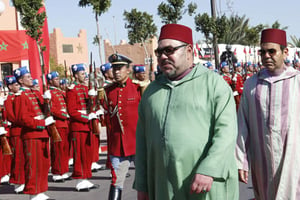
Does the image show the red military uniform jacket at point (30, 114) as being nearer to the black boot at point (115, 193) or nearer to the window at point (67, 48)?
the black boot at point (115, 193)

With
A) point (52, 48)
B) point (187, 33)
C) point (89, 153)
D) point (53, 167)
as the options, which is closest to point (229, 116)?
point (187, 33)

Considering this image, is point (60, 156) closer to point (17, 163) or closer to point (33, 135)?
point (17, 163)

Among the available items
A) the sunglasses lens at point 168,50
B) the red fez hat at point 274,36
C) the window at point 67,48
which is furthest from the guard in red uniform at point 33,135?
the window at point 67,48

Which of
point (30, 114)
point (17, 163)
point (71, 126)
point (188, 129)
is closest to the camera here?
point (188, 129)

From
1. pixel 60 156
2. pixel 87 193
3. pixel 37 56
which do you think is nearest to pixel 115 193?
pixel 87 193

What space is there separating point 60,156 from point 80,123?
1264mm

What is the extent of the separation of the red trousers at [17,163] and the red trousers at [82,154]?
91 cm

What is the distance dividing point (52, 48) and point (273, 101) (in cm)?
5338

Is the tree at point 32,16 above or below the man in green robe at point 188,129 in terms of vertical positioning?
above

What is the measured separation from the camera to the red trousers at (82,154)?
865 centimetres

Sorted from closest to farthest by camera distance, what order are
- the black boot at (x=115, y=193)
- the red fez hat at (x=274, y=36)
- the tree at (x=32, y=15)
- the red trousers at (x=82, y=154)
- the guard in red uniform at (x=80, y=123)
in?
the red fez hat at (x=274, y=36)
the black boot at (x=115, y=193)
the red trousers at (x=82, y=154)
the guard in red uniform at (x=80, y=123)
the tree at (x=32, y=15)

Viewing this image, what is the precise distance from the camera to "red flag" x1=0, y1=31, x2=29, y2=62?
28922 millimetres

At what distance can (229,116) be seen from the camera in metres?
3.40

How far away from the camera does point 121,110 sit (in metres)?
6.71
